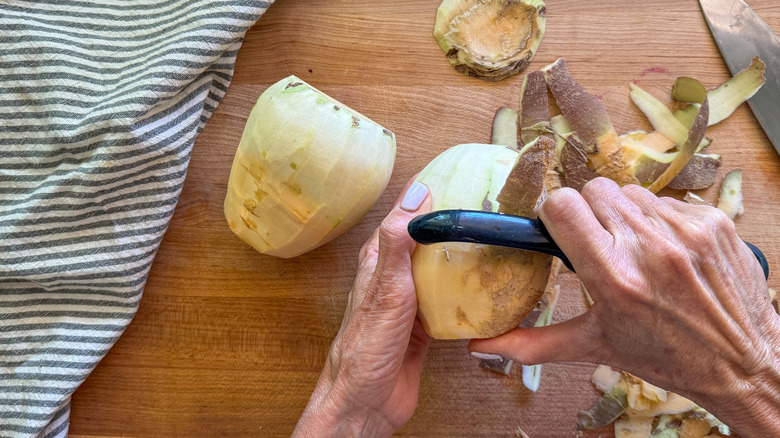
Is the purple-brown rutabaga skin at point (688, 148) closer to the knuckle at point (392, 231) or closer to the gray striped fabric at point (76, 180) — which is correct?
the knuckle at point (392, 231)

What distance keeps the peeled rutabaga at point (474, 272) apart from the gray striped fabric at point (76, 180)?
80cm

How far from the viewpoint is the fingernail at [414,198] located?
108cm

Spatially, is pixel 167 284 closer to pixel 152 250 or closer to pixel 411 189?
pixel 152 250

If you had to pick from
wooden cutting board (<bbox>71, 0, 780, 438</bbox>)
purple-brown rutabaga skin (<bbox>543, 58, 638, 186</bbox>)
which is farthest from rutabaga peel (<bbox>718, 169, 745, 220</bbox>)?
purple-brown rutabaga skin (<bbox>543, 58, 638, 186</bbox>)

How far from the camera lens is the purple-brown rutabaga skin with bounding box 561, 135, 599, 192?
139 centimetres

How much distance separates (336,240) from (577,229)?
804mm

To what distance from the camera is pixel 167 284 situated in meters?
1.51

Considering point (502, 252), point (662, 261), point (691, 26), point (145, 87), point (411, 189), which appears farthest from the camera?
point (691, 26)

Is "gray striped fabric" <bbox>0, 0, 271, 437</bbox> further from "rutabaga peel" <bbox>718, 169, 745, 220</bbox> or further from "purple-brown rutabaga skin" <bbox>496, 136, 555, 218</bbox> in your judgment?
"rutabaga peel" <bbox>718, 169, 745, 220</bbox>

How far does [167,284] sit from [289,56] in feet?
2.67

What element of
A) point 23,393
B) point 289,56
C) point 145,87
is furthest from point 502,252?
point 23,393

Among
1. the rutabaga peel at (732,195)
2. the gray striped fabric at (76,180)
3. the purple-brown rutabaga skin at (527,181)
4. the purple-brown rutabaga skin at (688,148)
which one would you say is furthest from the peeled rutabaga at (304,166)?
the rutabaga peel at (732,195)

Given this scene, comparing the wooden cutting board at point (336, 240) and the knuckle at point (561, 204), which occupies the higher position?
the knuckle at point (561, 204)

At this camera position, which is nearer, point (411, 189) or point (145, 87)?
point (411, 189)
